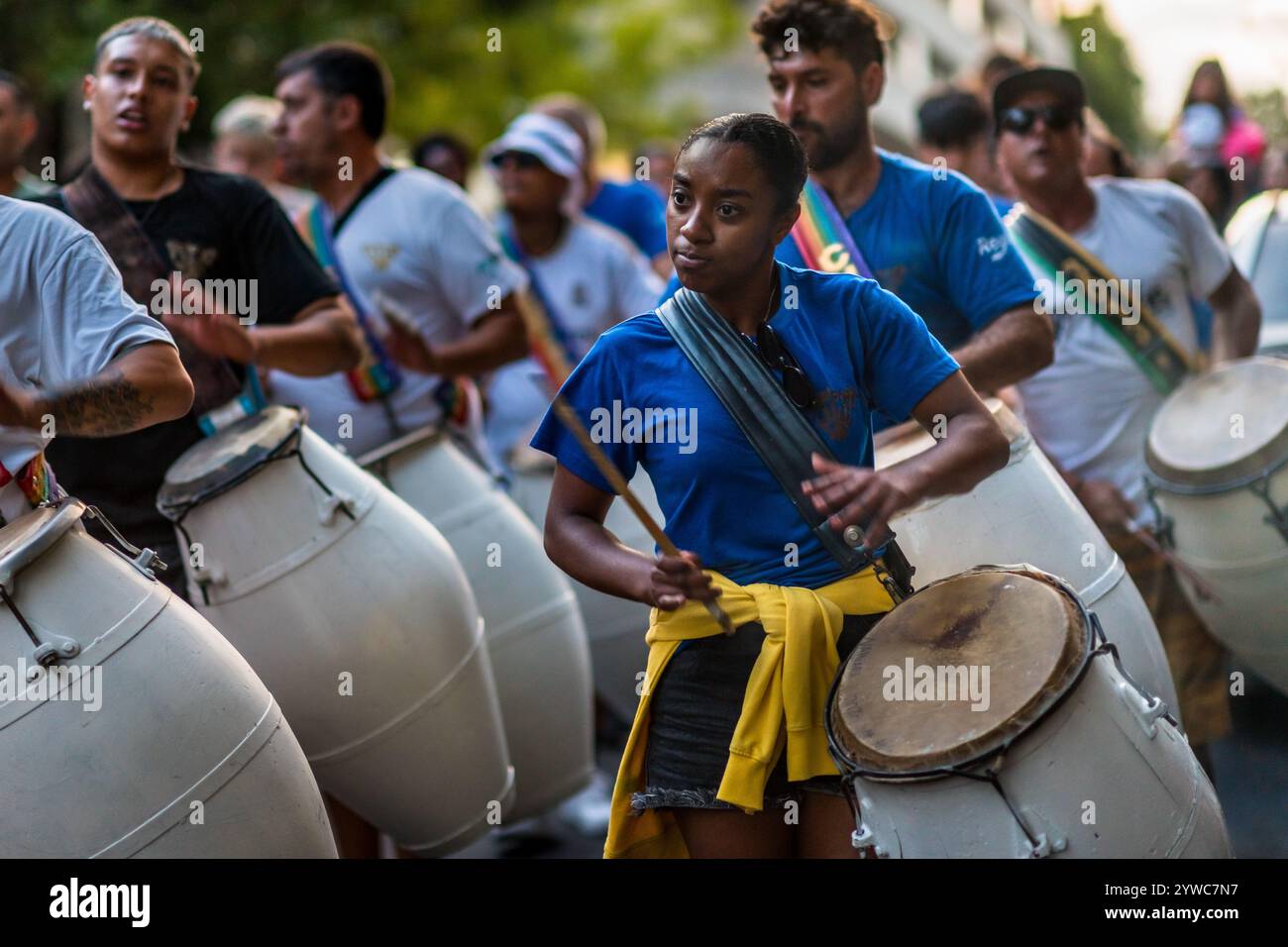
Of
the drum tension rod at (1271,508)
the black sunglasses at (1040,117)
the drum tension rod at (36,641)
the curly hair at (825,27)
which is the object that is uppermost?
the curly hair at (825,27)

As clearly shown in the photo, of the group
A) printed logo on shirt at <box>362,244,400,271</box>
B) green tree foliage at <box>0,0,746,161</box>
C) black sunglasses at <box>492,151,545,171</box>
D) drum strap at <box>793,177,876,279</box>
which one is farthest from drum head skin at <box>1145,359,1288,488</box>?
green tree foliage at <box>0,0,746,161</box>

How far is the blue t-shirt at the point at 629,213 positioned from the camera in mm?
8617

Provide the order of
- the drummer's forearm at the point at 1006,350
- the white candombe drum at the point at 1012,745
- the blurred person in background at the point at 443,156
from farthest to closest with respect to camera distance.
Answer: the blurred person in background at the point at 443,156
the drummer's forearm at the point at 1006,350
the white candombe drum at the point at 1012,745

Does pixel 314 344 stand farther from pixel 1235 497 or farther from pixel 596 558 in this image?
pixel 1235 497

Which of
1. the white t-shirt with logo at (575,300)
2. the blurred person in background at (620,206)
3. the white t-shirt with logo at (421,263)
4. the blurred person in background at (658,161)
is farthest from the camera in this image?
the blurred person in background at (658,161)

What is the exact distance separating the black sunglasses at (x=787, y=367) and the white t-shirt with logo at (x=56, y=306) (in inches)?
44.5

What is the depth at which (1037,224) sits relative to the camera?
516 cm

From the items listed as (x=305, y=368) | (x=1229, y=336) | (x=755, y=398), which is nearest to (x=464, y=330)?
(x=305, y=368)

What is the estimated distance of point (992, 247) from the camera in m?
4.16

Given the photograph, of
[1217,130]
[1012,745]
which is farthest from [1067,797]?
[1217,130]

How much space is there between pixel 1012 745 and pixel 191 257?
2591 millimetres

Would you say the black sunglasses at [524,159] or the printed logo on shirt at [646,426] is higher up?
the black sunglasses at [524,159]

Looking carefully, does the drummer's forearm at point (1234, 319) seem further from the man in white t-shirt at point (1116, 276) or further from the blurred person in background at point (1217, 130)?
the blurred person in background at point (1217, 130)

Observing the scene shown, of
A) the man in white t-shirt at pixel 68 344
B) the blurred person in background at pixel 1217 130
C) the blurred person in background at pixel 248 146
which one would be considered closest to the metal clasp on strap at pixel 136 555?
the man in white t-shirt at pixel 68 344
